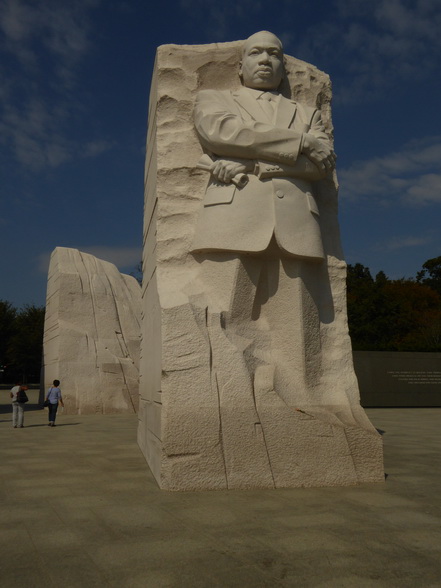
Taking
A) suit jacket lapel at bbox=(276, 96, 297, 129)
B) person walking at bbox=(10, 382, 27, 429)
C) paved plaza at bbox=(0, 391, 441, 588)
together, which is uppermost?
suit jacket lapel at bbox=(276, 96, 297, 129)

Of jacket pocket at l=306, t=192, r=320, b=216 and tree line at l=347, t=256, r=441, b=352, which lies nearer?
jacket pocket at l=306, t=192, r=320, b=216

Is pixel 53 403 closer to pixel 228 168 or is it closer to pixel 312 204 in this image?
pixel 228 168

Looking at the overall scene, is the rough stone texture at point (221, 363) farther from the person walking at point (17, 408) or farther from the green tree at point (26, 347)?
the green tree at point (26, 347)

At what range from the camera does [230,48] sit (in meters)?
5.36

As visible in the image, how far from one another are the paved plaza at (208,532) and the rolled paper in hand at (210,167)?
250 centimetres

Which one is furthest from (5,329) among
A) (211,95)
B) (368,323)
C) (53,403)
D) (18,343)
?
(211,95)

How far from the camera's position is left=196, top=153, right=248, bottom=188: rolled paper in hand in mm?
4777

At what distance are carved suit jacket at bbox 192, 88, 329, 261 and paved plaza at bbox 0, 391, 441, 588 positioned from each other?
2000 mm

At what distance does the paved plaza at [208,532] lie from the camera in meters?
2.43

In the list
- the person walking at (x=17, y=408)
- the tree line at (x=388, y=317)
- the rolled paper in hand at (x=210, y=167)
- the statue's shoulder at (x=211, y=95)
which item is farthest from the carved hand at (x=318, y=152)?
the tree line at (x=388, y=317)

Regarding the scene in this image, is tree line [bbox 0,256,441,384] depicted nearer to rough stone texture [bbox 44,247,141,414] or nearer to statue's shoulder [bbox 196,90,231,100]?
rough stone texture [bbox 44,247,141,414]

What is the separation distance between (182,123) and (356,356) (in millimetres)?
10044

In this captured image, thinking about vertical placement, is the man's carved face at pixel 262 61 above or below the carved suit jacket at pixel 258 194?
above

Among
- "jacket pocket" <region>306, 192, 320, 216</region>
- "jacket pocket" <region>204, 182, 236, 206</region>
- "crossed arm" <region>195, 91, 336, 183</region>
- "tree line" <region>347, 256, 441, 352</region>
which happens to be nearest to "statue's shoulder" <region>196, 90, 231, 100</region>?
"crossed arm" <region>195, 91, 336, 183</region>
